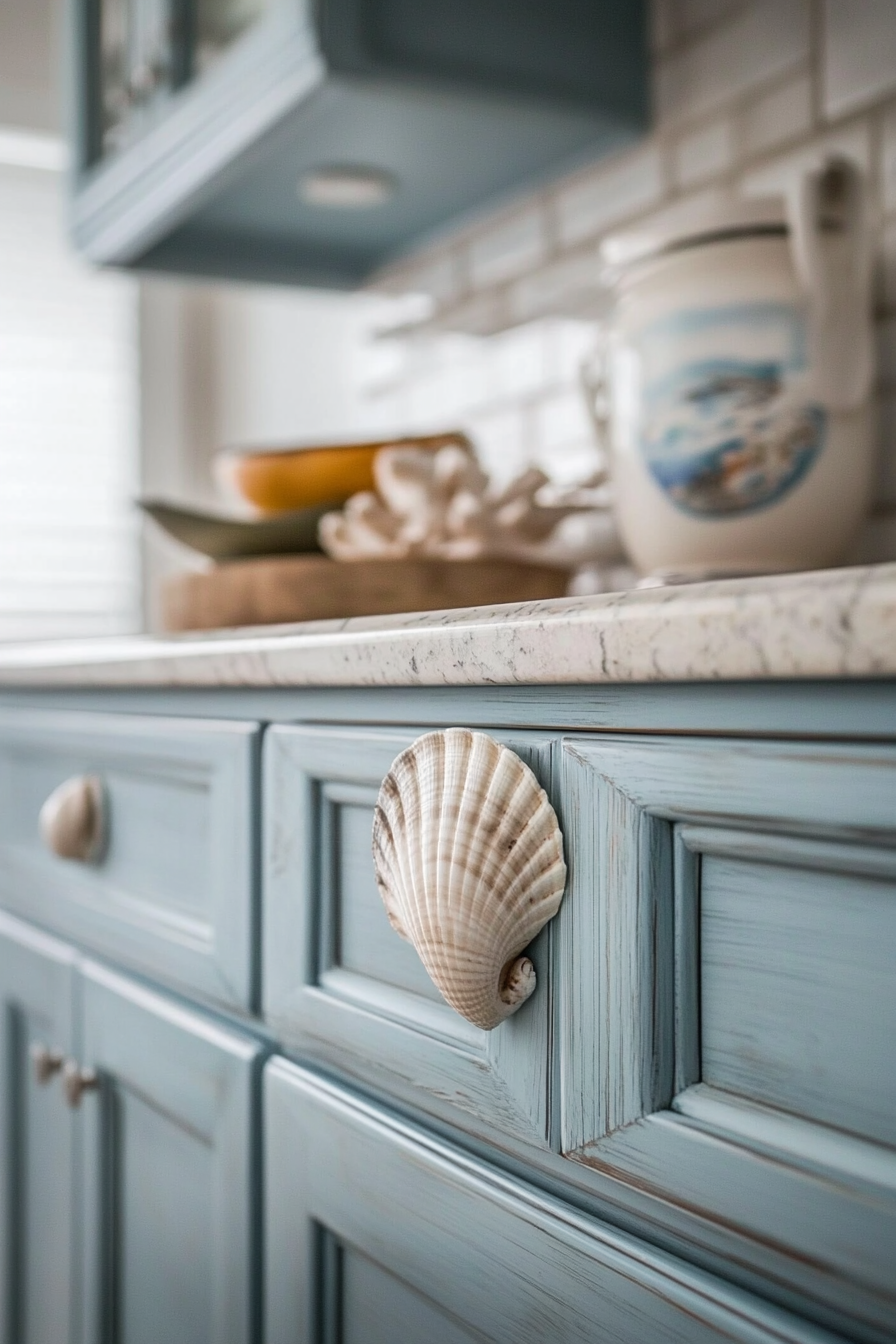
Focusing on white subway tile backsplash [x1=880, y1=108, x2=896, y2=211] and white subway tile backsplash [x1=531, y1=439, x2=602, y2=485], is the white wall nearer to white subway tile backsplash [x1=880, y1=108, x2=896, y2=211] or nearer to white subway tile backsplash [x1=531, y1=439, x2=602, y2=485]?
white subway tile backsplash [x1=531, y1=439, x2=602, y2=485]

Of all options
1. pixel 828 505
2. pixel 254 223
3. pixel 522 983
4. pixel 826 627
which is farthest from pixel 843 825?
pixel 254 223

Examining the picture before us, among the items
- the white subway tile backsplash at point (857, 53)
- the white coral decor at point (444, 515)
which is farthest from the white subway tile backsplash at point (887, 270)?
the white coral decor at point (444, 515)

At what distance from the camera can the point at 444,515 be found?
868 mm

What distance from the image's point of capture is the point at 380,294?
159 centimetres

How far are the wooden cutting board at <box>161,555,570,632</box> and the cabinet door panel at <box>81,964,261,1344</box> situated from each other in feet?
0.93

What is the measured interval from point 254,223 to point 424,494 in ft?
2.38

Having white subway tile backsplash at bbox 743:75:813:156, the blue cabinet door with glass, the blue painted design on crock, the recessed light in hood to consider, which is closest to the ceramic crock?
the blue painted design on crock

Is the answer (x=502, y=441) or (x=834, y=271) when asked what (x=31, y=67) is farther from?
(x=834, y=271)

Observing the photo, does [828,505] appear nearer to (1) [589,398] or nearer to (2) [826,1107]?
(1) [589,398]

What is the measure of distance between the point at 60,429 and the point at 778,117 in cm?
143

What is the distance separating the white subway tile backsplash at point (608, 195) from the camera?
1.14 metres

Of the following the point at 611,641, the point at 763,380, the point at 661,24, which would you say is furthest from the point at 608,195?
the point at 611,641

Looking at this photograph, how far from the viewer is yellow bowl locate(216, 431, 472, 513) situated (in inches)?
42.1

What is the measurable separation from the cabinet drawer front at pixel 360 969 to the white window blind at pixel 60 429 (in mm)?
1504
